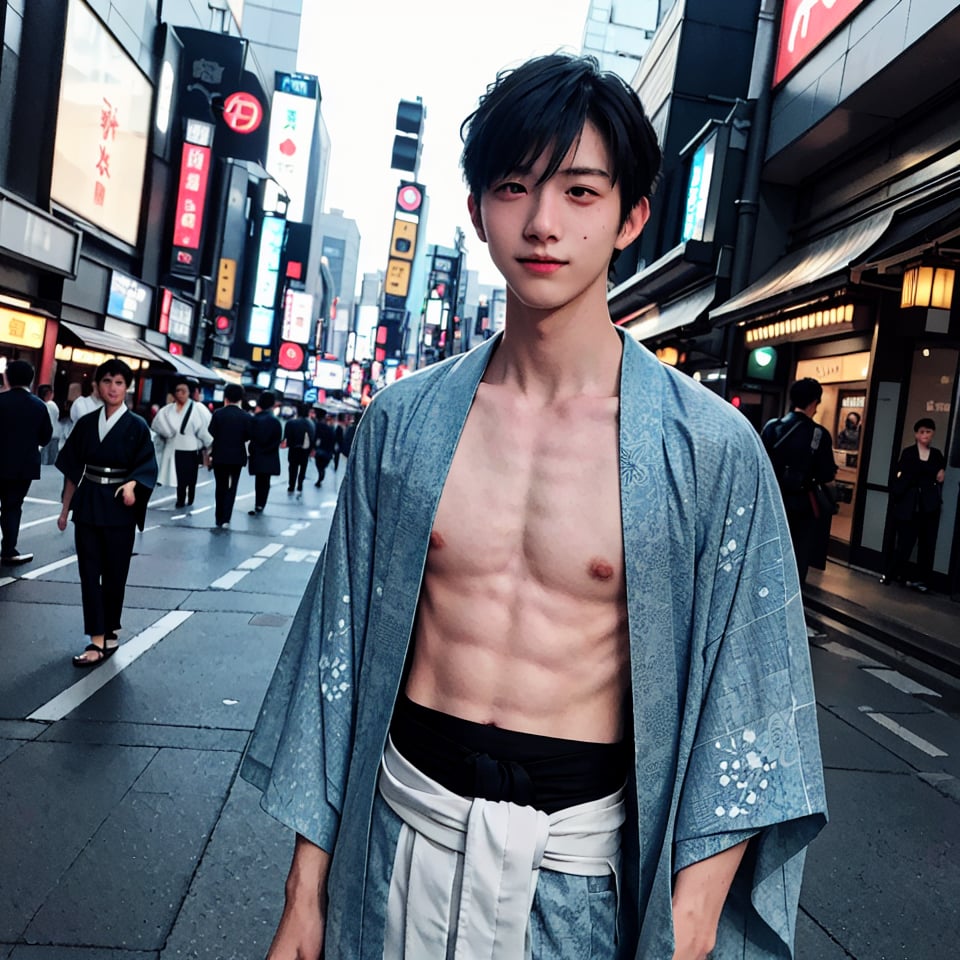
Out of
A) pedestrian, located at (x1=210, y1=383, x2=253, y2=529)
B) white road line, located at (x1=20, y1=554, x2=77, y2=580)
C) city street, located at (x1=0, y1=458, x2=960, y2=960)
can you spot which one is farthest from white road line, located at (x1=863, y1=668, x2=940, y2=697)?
pedestrian, located at (x1=210, y1=383, x2=253, y2=529)

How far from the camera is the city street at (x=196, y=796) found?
2.95 meters

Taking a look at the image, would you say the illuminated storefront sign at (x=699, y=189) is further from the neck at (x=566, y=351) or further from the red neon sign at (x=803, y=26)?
the neck at (x=566, y=351)

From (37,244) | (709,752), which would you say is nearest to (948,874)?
(709,752)

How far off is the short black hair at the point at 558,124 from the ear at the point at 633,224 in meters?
0.01

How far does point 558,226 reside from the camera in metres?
1.44

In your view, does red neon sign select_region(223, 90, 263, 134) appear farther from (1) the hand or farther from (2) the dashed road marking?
(1) the hand

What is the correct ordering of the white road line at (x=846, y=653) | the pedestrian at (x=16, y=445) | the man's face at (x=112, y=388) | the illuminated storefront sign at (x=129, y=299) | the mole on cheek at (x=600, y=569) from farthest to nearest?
the illuminated storefront sign at (x=129, y=299) < the pedestrian at (x=16, y=445) < the white road line at (x=846, y=653) < the man's face at (x=112, y=388) < the mole on cheek at (x=600, y=569)

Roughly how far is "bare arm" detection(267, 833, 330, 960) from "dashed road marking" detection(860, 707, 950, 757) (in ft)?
15.2

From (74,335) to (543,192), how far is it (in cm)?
2022

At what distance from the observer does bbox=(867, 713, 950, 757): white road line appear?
521 centimetres

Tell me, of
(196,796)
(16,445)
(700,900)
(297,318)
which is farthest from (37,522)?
(297,318)

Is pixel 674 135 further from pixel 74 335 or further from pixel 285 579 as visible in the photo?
pixel 285 579

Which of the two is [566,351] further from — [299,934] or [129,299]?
[129,299]

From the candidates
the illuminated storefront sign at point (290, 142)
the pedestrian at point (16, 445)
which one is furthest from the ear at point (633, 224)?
the illuminated storefront sign at point (290, 142)
